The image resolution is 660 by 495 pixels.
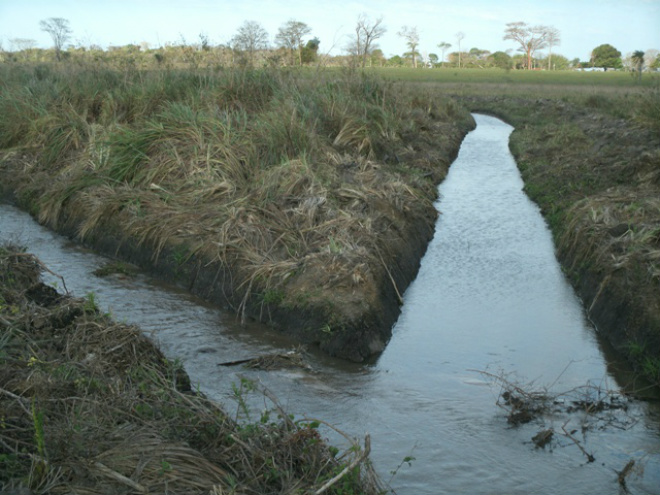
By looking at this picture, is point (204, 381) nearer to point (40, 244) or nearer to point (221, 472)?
point (221, 472)

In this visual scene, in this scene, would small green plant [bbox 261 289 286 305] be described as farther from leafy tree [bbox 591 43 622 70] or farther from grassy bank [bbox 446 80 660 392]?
leafy tree [bbox 591 43 622 70]

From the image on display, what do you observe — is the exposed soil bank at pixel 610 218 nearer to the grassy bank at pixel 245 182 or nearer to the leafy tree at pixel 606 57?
the grassy bank at pixel 245 182

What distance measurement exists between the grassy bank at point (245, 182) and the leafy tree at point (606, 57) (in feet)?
278

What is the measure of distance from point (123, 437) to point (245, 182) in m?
6.78

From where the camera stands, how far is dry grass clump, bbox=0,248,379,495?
3.53m

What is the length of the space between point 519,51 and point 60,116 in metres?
97.0

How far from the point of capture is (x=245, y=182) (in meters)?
10.3

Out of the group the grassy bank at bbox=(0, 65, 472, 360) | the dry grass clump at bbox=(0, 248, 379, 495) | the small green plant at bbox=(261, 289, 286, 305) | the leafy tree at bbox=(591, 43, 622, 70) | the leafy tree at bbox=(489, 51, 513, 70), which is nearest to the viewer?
the dry grass clump at bbox=(0, 248, 379, 495)

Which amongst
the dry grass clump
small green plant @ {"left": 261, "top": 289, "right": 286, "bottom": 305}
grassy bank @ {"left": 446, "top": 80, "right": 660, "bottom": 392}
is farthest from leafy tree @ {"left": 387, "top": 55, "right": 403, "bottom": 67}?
the dry grass clump

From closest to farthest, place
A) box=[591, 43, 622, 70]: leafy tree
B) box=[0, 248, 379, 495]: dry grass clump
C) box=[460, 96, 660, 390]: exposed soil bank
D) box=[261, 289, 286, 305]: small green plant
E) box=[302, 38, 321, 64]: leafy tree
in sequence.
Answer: box=[0, 248, 379, 495]: dry grass clump < box=[460, 96, 660, 390]: exposed soil bank < box=[261, 289, 286, 305]: small green plant < box=[302, 38, 321, 64]: leafy tree < box=[591, 43, 622, 70]: leafy tree

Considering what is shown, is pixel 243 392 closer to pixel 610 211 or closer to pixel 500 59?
pixel 610 211

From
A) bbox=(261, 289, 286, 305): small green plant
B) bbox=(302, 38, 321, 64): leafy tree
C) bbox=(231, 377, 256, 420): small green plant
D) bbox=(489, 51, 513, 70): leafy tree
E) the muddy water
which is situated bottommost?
the muddy water

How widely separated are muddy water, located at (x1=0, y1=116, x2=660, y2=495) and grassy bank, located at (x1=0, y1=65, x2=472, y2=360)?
1.25 ft

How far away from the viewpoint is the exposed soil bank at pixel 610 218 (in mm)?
7223
